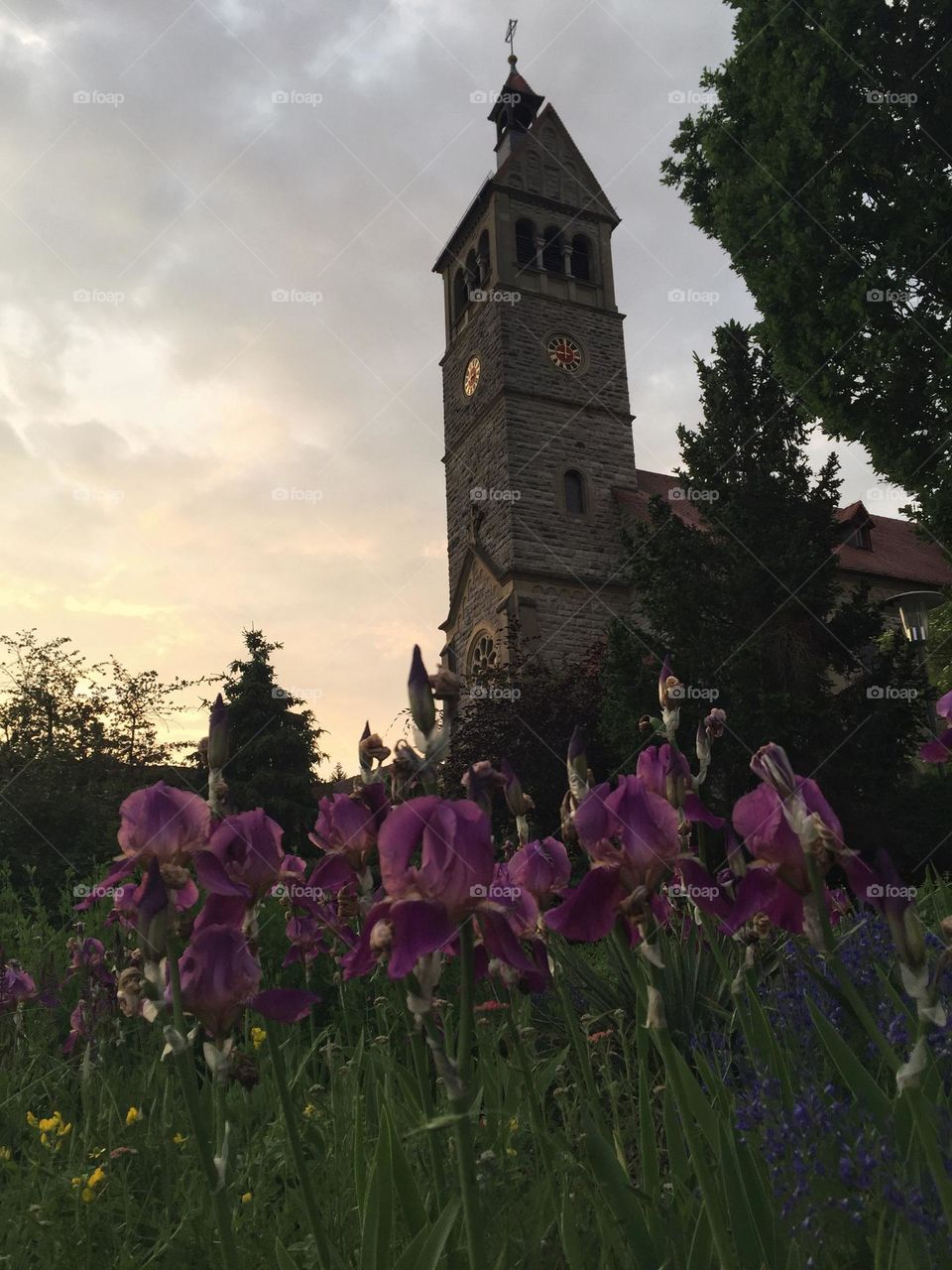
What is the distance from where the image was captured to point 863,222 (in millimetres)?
11047

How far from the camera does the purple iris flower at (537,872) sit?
1749 millimetres

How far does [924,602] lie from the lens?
1149cm

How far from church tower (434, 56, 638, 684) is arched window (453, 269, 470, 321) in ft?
0.24

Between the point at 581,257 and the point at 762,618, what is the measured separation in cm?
1962

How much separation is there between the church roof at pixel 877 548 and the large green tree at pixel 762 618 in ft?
29.2

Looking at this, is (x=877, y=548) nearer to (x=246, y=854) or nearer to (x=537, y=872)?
(x=537, y=872)

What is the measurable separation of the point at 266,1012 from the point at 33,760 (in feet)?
56.3

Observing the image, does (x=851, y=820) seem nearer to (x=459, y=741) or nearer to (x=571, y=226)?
(x=459, y=741)

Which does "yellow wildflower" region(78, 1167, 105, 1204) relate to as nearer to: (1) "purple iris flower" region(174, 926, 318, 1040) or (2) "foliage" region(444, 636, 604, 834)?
(1) "purple iris flower" region(174, 926, 318, 1040)

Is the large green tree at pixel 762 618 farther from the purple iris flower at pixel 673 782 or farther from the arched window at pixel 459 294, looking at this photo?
the arched window at pixel 459 294

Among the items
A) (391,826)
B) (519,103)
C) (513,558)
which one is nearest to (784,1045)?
(391,826)

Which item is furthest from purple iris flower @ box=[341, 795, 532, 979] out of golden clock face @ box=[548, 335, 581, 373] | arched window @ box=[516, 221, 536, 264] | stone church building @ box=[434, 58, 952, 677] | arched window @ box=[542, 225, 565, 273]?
→ arched window @ box=[516, 221, 536, 264]

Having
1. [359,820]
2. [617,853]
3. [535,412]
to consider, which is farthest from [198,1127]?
[535,412]

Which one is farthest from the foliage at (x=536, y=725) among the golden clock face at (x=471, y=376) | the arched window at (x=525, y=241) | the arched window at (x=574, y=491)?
the arched window at (x=525, y=241)
